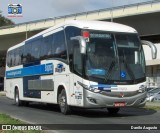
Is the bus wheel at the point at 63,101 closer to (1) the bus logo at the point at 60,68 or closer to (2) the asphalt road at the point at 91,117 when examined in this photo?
(2) the asphalt road at the point at 91,117

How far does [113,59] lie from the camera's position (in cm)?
1558

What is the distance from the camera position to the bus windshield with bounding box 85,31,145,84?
15.4 meters

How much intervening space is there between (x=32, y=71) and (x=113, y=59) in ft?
22.8

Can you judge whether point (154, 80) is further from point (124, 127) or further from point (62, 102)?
Result: point (124, 127)

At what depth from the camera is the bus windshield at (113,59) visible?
15.4 meters

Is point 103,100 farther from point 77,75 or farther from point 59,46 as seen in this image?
point 59,46

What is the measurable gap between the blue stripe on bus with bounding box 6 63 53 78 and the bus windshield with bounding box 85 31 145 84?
3.65m

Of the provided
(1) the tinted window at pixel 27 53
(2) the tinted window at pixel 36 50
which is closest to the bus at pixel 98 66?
(2) the tinted window at pixel 36 50

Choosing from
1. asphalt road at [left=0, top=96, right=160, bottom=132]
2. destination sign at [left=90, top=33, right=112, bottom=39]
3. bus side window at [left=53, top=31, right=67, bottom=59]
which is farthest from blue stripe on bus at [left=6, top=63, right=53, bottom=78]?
destination sign at [left=90, top=33, right=112, bottom=39]

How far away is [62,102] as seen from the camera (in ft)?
57.2

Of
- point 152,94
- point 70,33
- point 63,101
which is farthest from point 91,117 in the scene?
point 152,94

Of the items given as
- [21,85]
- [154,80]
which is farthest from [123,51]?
[154,80]

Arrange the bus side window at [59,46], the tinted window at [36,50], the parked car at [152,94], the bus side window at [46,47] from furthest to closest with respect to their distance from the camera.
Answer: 1. the parked car at [152,94]
2. the tinted window at [36,50]
3. the bus side window at [46,47]
4. the bus side window at [59,46]

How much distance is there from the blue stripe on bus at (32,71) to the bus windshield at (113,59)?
12.0 ft
